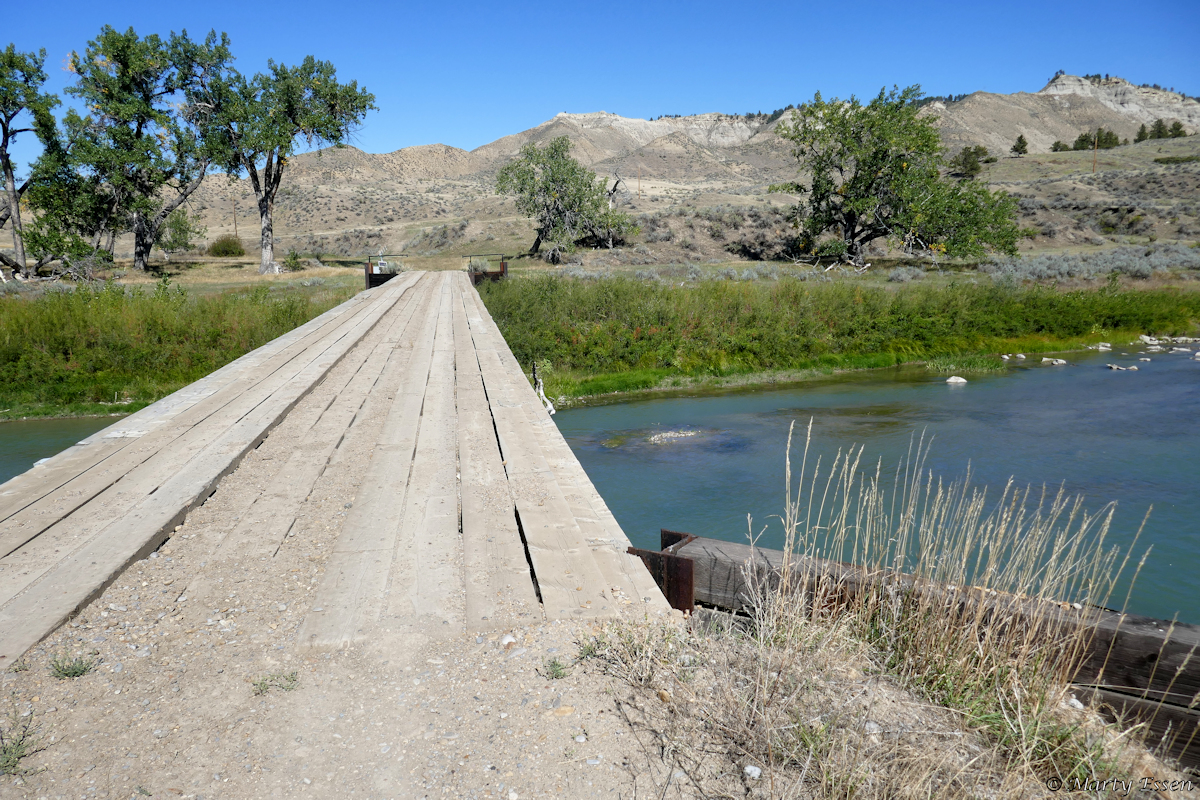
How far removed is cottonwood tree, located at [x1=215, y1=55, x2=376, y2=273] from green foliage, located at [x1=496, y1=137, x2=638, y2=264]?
7.83m

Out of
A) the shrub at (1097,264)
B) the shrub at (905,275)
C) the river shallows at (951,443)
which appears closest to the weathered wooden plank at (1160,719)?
the river shallows at (951,443)

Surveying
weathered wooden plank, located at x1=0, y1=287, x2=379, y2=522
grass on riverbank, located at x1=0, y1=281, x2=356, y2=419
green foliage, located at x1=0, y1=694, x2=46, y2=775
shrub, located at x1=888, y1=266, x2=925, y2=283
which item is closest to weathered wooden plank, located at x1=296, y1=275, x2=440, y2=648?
green foliage, located at x1=0, y1=694, x2=46, y2=775

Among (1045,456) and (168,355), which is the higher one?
(168,355)

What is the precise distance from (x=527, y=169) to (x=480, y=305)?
22380 mm

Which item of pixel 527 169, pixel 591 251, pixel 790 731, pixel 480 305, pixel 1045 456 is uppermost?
pixel 527 169

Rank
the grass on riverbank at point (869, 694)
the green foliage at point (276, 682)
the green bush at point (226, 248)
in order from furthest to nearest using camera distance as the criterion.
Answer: the green bush at point (226, 248) < the green foliage at point (276, 682) < the grass on riverbank at point (869, 694)

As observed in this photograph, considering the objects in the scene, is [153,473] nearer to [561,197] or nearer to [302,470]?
[302,470]

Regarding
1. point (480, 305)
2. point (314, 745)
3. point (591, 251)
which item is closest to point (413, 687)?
point (314, 745)

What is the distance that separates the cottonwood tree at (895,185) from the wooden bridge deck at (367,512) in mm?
26030

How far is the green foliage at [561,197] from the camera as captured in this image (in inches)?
1368

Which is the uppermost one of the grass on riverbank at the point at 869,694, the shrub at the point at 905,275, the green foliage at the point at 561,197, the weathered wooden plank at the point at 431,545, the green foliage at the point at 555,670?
the green foliage at the point at 561,197

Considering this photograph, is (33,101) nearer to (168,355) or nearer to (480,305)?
(168,355)

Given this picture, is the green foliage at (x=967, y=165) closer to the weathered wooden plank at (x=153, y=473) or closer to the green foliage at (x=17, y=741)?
the weathered wooden plank at (x=153, y=473)

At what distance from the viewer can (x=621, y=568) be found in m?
3.00
